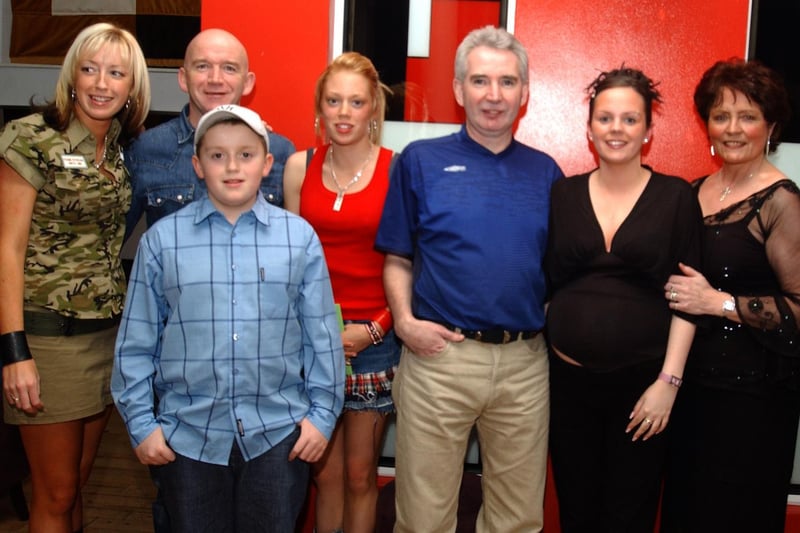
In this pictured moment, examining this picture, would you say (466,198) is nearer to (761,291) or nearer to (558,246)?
(558,246)

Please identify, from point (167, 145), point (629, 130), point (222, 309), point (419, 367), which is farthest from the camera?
point (167, 145)

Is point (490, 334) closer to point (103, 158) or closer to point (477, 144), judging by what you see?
point (477, 144)

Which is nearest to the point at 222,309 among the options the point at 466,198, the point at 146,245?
the point at 146,245

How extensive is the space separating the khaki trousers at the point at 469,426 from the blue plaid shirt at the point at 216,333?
0.35 m

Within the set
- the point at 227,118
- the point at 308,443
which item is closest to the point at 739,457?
the point at 308,443

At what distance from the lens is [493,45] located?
2.18 metres

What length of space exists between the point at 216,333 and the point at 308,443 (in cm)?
38

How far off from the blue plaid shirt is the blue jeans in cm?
4

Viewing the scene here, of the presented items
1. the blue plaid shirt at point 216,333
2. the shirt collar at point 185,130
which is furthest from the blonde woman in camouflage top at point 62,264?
the blue plaid shirt at point 216,333

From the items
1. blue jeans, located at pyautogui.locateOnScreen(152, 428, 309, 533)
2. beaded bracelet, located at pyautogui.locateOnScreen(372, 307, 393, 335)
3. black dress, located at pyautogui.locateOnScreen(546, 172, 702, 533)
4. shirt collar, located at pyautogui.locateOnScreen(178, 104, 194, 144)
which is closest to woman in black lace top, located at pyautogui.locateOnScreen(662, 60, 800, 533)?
black dress, located at pyautogui.locateOnScreen(546, 172, 702, 533)

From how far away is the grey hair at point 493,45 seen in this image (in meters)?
2.18

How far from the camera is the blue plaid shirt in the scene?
186 cm

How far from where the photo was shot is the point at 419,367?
2.20 m

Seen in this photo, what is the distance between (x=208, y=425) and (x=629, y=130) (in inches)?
55.5
